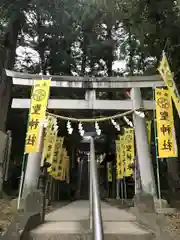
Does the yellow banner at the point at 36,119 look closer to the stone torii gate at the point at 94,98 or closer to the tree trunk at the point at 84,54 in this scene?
the stone torii gate at the point at 94,98

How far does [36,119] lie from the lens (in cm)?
774

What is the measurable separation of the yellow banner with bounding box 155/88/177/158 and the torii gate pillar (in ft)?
3.88

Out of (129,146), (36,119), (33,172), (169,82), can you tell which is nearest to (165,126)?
(169,82)

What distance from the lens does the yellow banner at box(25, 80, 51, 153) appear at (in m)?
7.68

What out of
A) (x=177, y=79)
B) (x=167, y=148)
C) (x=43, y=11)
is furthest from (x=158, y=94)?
(x=43, y=11)

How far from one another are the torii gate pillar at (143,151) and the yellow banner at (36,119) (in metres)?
2.97

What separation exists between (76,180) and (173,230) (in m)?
15.0

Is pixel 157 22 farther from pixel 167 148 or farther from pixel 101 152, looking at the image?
pixel 101 152

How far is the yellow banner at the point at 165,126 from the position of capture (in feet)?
23.1

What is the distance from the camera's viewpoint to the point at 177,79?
10.5 m

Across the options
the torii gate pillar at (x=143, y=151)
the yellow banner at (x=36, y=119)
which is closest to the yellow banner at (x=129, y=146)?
the torii gate pillar at (x=143, y=151)

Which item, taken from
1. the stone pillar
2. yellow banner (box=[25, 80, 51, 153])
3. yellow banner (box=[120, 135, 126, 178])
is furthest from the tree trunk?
the stone pillar

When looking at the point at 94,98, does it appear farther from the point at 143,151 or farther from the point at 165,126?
the point at 165,126

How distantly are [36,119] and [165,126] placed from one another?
3.71m
